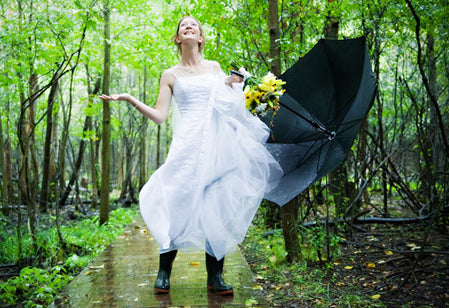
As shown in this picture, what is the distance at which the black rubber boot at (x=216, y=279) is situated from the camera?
296 cm

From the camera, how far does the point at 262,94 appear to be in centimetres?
280

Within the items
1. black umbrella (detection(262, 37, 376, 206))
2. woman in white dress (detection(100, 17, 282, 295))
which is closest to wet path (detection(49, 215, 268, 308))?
woman in white dress (detection(100, 17, 282, 295))

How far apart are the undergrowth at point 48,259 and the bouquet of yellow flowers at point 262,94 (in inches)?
87.5

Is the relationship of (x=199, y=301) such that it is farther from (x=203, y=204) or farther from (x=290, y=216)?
(x=290, y=216)

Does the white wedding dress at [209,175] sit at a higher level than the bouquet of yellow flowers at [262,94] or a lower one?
lower

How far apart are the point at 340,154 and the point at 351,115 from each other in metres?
0.37

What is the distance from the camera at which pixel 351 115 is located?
3.12 m

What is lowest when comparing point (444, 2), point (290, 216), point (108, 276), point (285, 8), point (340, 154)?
point (108, 276)

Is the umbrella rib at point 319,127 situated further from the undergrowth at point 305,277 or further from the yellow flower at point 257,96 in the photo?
the undergrowth at point 305,277

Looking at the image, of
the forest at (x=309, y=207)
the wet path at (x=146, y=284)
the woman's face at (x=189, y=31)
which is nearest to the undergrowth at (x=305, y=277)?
the forest at (x=309, y=207)

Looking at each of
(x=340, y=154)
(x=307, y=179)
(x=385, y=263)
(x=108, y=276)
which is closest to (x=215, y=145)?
(x=307, y=179)

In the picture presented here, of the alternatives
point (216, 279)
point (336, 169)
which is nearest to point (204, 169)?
point (216, 279)

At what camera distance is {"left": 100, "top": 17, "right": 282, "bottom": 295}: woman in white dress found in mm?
2775

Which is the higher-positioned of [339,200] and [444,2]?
[444,2]
